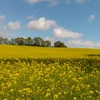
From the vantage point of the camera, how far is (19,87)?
453 inches

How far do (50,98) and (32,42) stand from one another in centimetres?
9067

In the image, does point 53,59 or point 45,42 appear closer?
A: point 53,59

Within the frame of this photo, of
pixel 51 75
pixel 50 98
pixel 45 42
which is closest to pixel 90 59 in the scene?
pixel 51 75

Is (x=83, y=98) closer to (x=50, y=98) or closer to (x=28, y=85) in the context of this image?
(x=50, y=98)

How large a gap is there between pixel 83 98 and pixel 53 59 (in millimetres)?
12332

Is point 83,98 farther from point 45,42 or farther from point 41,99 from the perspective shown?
point 45,42

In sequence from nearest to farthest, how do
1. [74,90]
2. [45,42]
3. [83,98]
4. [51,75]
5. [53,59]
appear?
[83,98], [74,90], [51,75], [53,59], [45,42]

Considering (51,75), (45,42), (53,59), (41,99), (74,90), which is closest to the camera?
(41,99)

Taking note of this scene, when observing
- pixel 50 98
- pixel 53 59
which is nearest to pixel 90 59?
pixel 53 59

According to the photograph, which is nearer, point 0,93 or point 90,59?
point 0,93

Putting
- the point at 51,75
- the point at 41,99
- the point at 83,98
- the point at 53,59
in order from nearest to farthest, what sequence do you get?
the point at 41,99 < the point at 83,98 < the point at 51,75 < the point at 53,59

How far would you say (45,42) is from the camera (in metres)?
99.9

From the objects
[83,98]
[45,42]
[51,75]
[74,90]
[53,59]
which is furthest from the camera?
[45,42]

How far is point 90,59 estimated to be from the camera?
22.5 meters
